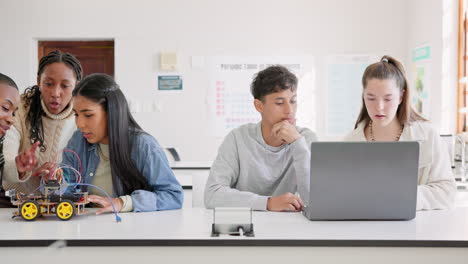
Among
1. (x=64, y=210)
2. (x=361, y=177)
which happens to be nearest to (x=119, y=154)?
(x=64, y=210)

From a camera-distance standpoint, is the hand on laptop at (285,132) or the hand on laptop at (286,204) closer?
the hand on laptop at (286,204)

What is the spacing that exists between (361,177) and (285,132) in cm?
49

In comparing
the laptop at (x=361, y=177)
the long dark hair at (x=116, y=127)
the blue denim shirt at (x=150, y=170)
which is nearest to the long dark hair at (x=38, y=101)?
the blue denim shirt at (x=150, y=170)

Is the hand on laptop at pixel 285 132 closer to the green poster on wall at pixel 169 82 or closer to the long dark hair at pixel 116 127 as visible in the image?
the long dark hair at pixel 116 127

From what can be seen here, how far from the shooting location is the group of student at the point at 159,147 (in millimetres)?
1840

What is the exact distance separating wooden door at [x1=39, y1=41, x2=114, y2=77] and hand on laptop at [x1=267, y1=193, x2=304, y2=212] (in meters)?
4.13

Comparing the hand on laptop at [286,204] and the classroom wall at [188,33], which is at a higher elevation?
the classroom wall at [188,33]

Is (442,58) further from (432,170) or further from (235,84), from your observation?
(432,170)

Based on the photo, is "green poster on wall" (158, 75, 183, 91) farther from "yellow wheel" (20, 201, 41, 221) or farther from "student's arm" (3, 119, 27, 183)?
"yellow wheel" (20, 201, 41, 221)

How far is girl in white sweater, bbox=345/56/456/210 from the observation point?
188cm

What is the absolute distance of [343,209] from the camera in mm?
1586

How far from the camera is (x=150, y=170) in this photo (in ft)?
6.23

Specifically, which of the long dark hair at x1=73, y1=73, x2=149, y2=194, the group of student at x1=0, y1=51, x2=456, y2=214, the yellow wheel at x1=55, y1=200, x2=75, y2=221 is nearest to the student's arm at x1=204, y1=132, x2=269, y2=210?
the group of student at x1=0, y1=51, x2=456, y2=214

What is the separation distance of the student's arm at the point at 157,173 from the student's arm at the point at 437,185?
0.89 m
